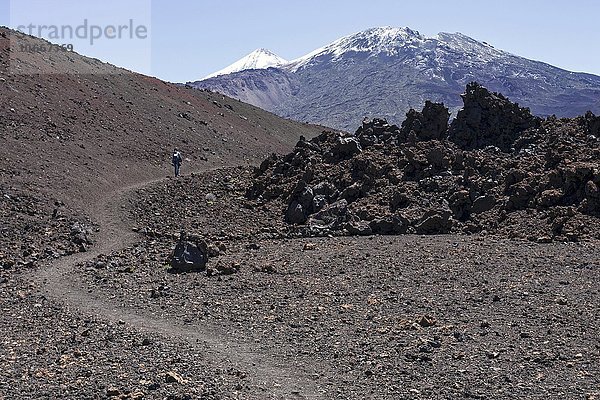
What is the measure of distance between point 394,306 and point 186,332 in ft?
12.1

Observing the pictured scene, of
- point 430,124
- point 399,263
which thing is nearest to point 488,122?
point 430,124

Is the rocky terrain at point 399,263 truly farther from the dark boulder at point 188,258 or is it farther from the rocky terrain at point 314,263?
the dark boulder at point 188,258

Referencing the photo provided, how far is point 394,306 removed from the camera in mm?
12031

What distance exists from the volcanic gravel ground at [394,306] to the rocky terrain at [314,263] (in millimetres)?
51

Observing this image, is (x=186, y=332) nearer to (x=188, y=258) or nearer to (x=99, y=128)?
(x=188, y=258)

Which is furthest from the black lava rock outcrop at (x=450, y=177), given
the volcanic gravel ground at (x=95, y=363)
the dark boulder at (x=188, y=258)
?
the volcanic gravel ground at (x=95, y=363)

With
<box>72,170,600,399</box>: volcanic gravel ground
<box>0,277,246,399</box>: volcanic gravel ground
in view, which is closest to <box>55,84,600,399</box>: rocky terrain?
<box>72,170,600,399</box>: volcanic gravel ground

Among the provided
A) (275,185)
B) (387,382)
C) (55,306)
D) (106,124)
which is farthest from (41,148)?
(387,382)

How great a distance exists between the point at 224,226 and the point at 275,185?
136 inches

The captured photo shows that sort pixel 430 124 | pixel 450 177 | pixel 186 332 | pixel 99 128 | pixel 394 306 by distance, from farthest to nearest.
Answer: pixel 99 128 < pixel 430 124 < pixel 450 177 < pixel 394 306 < pixel 186 332

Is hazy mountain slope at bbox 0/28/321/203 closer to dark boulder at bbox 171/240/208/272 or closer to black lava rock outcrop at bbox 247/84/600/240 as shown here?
black lava rock outcrop at bbox 247/84/600/240

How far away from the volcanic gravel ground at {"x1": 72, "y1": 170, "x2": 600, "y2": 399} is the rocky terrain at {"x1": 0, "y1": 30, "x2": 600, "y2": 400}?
5 centimetres

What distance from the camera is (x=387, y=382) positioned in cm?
862

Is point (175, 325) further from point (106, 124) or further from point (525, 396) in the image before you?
point (106, 124)
